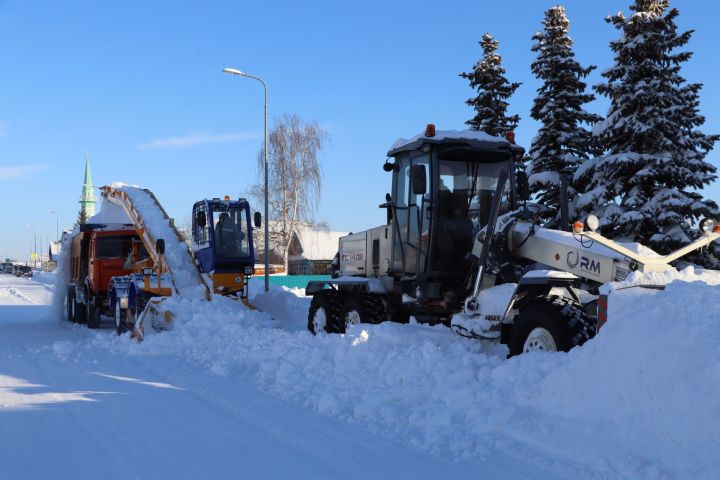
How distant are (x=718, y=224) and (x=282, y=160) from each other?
40115mm

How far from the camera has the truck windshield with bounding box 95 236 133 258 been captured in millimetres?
16438

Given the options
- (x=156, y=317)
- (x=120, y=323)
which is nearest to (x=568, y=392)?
(x=156, y=317)

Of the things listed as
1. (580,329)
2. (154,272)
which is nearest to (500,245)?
(580,329)

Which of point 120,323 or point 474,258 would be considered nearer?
point 474,258

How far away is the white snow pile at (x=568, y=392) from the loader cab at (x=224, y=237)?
22.2 ft

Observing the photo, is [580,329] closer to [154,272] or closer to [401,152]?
[401,152]

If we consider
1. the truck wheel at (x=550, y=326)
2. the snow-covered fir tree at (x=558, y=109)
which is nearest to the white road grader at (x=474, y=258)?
the truck wheel at (x=550, y=326)

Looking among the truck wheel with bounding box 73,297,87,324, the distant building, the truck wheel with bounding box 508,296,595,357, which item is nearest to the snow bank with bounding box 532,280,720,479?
the truck wheel with bounding box 508,296,595,357

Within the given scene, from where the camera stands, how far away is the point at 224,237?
588 inches

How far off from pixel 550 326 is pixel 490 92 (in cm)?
2114

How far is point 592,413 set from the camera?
5098 mm

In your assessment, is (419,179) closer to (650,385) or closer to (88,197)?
(650,385)

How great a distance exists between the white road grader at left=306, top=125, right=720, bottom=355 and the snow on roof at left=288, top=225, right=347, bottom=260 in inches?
1473

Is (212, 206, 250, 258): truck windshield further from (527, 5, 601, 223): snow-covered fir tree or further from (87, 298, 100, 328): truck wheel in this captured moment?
(527, 5, 601, 223): snow-covered fir tree
